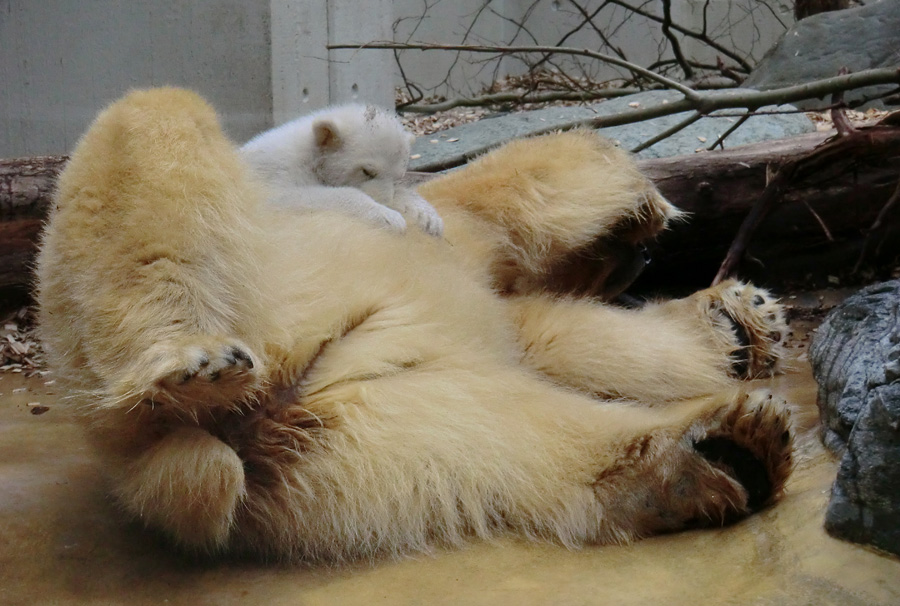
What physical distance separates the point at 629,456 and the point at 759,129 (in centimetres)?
426

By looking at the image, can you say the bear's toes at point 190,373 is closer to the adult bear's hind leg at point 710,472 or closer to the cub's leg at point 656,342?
the adult bear's hind leg at point 710,472

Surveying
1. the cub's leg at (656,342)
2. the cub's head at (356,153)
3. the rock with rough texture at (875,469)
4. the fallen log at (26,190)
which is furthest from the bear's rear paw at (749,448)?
the fallen log at (26,190)

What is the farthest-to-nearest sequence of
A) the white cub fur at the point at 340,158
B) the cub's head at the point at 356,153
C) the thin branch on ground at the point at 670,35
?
the thin branch on ground at the point at 670,35 → the cub's head at the point at 356,153 → the white cub fur at the point at 340,158

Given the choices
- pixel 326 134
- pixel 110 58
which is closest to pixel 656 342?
pixel 326 134

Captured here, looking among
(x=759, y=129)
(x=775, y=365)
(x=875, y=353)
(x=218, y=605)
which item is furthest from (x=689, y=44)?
(x=218, y=605)

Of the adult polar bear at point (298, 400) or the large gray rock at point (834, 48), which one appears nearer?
the adult polar bear at point (298, 400)

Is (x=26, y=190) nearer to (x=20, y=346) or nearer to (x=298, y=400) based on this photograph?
(x=20, y=346)

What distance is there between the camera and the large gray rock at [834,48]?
24.1ft

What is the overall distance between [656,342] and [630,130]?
348cm

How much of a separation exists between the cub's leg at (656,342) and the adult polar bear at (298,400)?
0.36 metres

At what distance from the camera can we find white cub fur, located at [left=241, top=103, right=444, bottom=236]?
272cm

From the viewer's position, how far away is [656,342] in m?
2.63

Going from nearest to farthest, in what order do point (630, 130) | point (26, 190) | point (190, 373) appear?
1. point (190, 373)
2. point (26, 190)
3. point (630, 130)

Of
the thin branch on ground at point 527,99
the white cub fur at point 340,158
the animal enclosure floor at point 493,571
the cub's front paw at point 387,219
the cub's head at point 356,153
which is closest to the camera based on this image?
the animal enclosure floor at point 493,571
